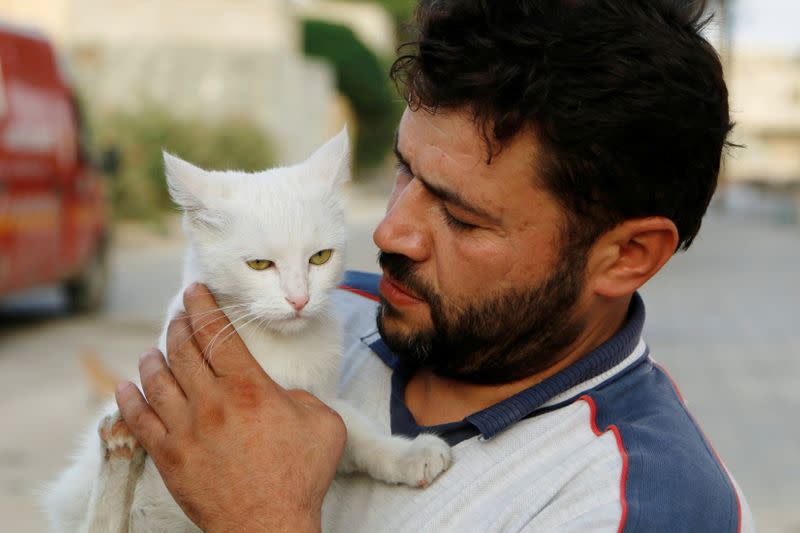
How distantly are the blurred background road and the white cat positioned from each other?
27cm

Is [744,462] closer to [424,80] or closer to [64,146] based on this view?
[424,80]

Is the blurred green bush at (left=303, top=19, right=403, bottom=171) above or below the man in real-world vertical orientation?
below

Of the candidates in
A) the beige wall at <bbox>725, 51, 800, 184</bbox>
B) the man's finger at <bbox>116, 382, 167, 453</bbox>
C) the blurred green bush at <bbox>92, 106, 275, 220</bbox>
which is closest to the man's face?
the man's finger at <bbox>116, 382, 167, 453</bbox>

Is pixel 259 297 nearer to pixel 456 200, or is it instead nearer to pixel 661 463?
pixel 456 200

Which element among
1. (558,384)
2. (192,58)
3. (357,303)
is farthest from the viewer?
(192,58)

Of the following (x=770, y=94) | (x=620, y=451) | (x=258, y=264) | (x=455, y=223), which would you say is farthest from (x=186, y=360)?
(x=770, y=94)

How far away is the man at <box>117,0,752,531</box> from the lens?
6.10ft

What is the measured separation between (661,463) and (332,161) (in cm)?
102

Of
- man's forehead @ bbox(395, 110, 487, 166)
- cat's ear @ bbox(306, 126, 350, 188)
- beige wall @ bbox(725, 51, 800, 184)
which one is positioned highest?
man's forehead @ bbox(395, 110, 487, 166)

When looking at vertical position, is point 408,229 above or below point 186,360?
above

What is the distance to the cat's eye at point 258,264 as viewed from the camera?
2222mm

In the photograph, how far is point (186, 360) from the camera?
6.63ft

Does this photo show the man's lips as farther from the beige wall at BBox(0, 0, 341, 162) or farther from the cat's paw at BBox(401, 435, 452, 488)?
the beige wall at BBox(0, 0, 341, 162)

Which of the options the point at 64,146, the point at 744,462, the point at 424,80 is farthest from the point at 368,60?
the point at 424,80
